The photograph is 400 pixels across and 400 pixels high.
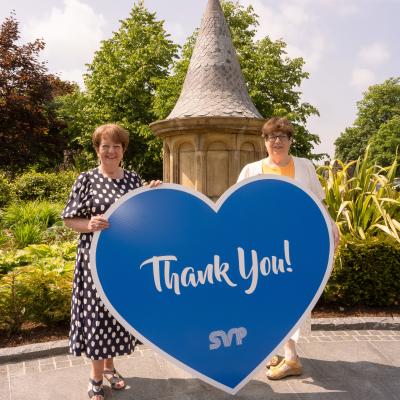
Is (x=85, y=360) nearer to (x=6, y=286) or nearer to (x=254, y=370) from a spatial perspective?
(x=6, y=286)

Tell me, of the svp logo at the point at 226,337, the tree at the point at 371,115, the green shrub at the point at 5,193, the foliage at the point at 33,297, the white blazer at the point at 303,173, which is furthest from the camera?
the tree at the point at 371,115

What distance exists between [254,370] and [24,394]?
159cm

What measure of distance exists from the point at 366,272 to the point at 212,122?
3431 mm

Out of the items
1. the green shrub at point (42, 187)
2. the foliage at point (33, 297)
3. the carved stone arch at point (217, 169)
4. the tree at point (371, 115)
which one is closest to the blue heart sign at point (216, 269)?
the foliage at point (33, 297)

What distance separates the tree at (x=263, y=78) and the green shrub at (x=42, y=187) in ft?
18.1

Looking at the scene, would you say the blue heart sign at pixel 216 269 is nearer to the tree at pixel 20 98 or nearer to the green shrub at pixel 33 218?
the green shrub at pixel 33 218

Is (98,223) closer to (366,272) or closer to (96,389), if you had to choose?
(96,389)

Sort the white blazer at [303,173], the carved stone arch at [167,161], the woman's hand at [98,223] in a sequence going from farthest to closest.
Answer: the carved stone arch at [167,161] → the white blazer at [303,173] → the woman's hand at [98,223]

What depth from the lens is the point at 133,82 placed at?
68.1ft

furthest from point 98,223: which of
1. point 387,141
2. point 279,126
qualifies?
point 387,141

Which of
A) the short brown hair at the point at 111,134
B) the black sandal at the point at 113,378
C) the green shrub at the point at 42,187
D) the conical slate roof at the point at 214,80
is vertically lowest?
the black sandal at the point at 113,378

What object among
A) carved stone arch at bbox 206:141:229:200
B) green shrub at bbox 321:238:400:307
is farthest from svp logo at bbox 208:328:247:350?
carved stone arch at bbox 206:141:229:200

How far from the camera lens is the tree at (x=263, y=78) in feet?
57.6

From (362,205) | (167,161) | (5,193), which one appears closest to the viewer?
(362,205)
